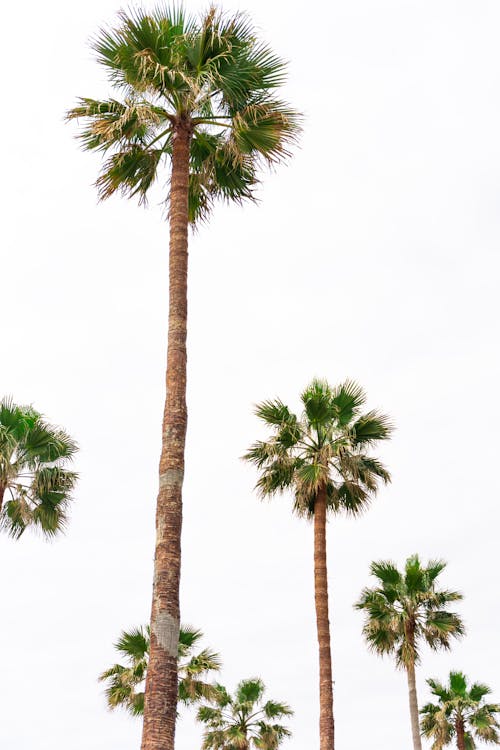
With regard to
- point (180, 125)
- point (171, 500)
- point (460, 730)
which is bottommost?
point (171, 500)

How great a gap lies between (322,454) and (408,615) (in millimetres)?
7360

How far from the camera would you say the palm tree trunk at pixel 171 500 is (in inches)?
345

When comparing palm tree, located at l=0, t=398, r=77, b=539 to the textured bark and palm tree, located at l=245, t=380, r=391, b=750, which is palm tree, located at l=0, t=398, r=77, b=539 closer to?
palm tree, located at l=245, t=380, r=391, b=750

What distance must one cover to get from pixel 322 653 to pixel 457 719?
54.7ft

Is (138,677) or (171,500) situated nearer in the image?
(171,500)

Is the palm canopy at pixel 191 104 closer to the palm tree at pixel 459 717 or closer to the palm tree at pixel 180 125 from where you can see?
the palm tree at pixel 180 125

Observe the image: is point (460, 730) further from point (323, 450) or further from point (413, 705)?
point (323, 450)

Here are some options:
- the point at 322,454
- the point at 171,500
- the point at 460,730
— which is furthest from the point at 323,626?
the point at 460,730

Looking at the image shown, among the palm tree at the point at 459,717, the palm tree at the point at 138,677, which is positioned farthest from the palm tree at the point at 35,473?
the palm tree at the point at 459,717

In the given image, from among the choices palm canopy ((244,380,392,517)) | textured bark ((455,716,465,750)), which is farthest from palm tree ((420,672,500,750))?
palm canopy ((244,380,392,517))

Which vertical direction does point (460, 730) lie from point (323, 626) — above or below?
below

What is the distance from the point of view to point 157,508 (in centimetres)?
1012

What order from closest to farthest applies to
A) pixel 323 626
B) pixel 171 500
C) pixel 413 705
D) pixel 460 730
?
pixel 171 500
pixel 323 626
pixel 413 705
pixel 460 730

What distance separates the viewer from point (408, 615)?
25.5 m
